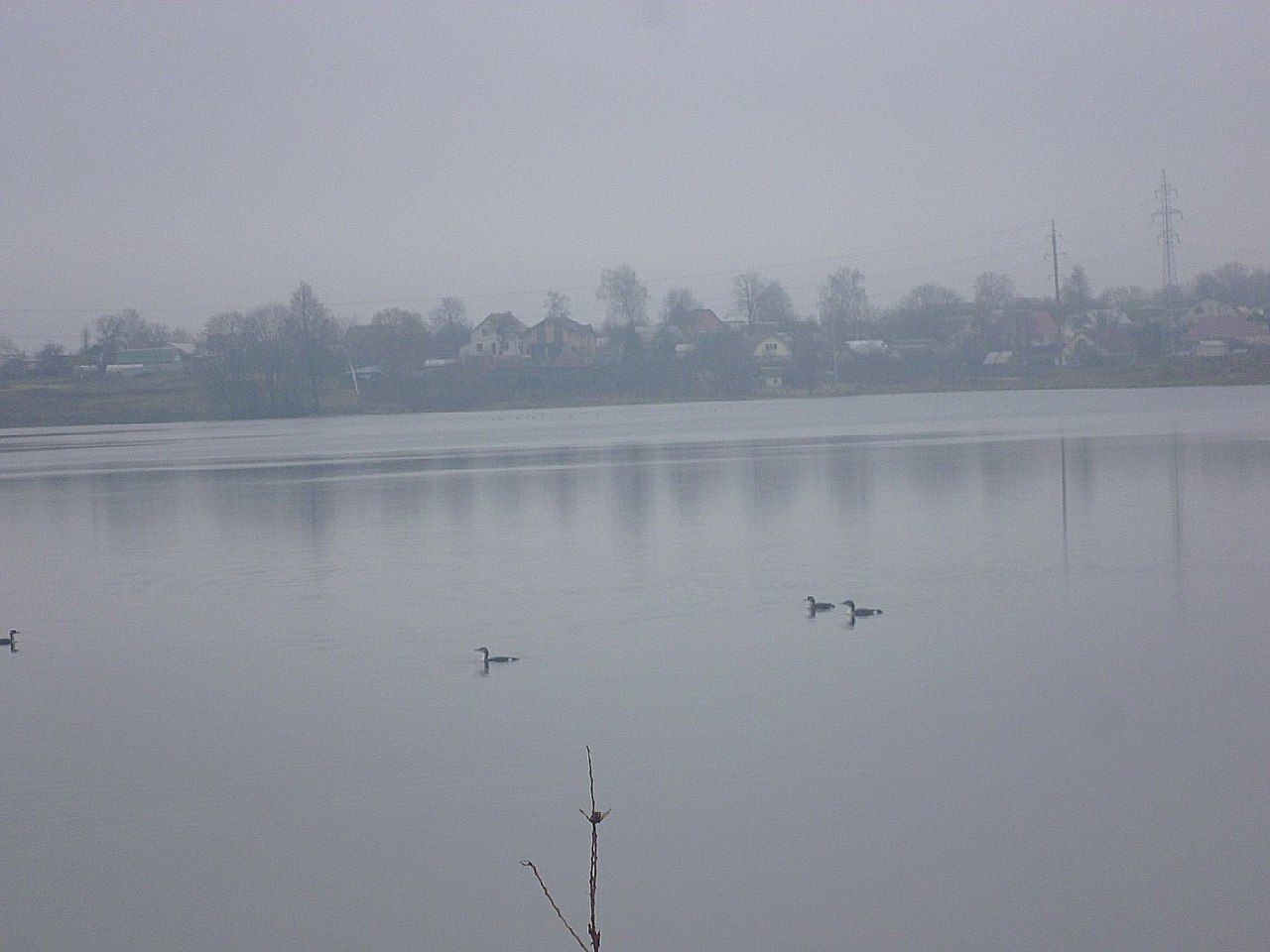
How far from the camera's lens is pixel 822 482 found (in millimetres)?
24203

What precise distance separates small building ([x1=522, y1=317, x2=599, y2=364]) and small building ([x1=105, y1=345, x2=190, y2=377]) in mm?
21137

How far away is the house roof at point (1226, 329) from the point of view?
7686 centimetres

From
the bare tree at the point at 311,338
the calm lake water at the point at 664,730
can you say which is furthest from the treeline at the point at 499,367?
the calm lake water at the point at 664,730

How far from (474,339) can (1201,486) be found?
7683 cm

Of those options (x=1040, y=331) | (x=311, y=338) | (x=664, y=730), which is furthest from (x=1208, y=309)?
(x=664, y=730)

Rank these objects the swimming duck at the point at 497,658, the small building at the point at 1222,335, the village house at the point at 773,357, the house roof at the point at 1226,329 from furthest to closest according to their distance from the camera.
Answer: the village house at the point at 773,357 < the house roof at the point at 1226,329 < the small building at the point at 1222,335 < the swimming duck at the point at 497,658

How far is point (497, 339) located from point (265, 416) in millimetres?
22696

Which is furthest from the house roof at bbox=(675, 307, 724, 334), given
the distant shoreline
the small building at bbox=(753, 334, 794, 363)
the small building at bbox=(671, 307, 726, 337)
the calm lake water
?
the calm lake water

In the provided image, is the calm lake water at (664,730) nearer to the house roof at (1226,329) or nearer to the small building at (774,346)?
the house roof at (1226,329)

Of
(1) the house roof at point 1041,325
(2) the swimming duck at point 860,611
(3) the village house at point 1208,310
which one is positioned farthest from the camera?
(3) the village house at point 1208,310

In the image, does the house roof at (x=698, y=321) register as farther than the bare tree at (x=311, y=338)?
Yes

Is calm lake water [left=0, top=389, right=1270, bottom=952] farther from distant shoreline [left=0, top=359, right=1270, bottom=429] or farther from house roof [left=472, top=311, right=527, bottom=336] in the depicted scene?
house roof [left=472, top=311, right=527, bottom=336]

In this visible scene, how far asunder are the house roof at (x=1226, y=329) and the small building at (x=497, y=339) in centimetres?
3932

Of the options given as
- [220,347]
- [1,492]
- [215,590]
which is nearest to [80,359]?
[220,347]
